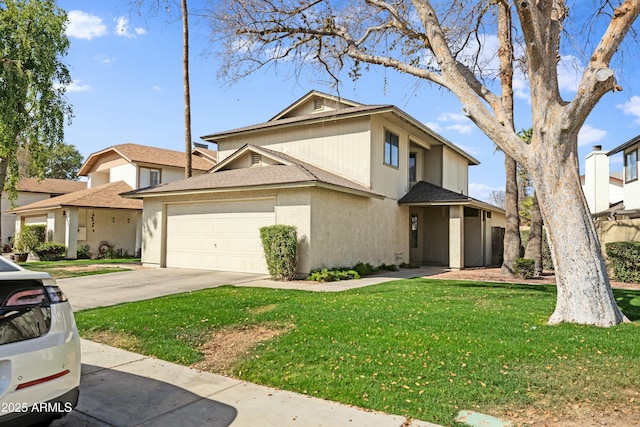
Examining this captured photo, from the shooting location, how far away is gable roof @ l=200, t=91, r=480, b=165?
15.6m

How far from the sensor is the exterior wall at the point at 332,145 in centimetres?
1605

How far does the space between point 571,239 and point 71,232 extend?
23841 mm

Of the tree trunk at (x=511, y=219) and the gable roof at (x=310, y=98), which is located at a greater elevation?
the gable roof at (x=310, y=98)

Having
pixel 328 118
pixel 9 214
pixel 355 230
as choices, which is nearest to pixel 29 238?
pixel 9 214

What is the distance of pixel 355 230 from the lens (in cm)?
1558

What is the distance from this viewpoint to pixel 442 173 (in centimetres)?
2125

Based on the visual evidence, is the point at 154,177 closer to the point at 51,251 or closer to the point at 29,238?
the point at 51,251

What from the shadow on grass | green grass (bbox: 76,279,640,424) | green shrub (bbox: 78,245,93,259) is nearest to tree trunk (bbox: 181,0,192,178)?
green shrub (bbox: 78,245,93,259)

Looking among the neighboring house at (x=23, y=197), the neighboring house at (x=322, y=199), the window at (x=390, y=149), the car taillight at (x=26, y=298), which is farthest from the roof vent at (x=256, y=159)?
the neighboring house at (x=23, y=197)

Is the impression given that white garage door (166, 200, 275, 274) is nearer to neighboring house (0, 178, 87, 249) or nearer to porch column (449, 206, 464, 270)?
porch column (449, 206, 464, 270)

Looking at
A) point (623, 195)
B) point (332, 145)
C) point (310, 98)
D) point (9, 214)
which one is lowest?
point (9, 214)

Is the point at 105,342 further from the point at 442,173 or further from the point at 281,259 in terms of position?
the point at 442,173

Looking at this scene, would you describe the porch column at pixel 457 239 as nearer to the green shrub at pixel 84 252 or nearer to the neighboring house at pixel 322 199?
the neighboring house at pixel 322 199

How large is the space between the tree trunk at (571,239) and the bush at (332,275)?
7.04 m
